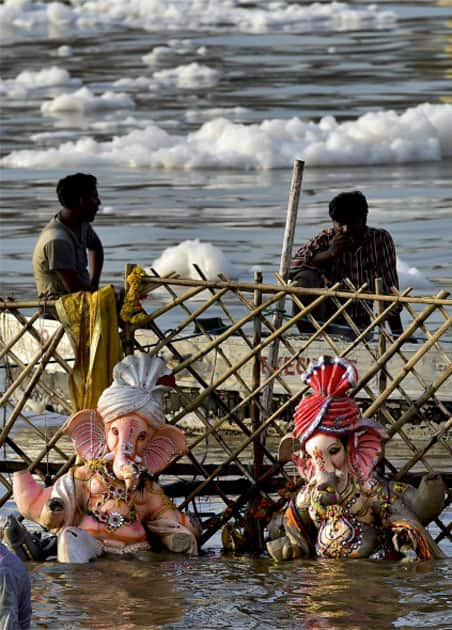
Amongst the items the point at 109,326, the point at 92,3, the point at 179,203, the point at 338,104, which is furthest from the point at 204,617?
the point at 92,3

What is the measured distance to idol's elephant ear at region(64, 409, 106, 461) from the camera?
8.80 metres

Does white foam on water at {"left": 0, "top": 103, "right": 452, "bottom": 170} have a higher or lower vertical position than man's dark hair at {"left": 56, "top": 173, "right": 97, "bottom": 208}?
higher

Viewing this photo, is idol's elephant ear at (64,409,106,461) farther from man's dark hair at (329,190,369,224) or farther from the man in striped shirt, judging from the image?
man's dark hair at (329,190,369,224)

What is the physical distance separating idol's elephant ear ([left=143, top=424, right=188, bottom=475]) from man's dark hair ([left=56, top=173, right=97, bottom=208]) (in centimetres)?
251

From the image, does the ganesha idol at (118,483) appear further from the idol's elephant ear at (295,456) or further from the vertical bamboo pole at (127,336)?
the idol's elephant ear at (295,456)

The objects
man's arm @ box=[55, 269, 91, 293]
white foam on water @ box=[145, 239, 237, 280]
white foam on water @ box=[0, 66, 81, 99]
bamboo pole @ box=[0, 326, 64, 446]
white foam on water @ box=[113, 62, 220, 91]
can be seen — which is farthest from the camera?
white foam on water @ box=[0, 66, 81, 99]

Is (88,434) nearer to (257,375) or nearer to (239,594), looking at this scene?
(257,375)

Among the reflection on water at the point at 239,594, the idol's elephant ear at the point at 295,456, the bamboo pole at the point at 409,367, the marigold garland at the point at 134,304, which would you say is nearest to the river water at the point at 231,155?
the reflection on water at the point at 239,594

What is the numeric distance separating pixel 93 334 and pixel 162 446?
2.13 feet

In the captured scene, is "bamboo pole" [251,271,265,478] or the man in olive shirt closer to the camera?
"bamboo pole" [251,271,265,478]

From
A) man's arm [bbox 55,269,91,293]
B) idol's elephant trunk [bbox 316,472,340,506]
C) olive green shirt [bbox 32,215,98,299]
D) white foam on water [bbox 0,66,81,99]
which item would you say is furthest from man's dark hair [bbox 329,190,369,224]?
white foam on water [bbox 0,66,81,99]

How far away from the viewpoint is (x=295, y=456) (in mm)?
8688

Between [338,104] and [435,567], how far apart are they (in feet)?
75.7

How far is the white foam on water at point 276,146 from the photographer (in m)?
25.2
